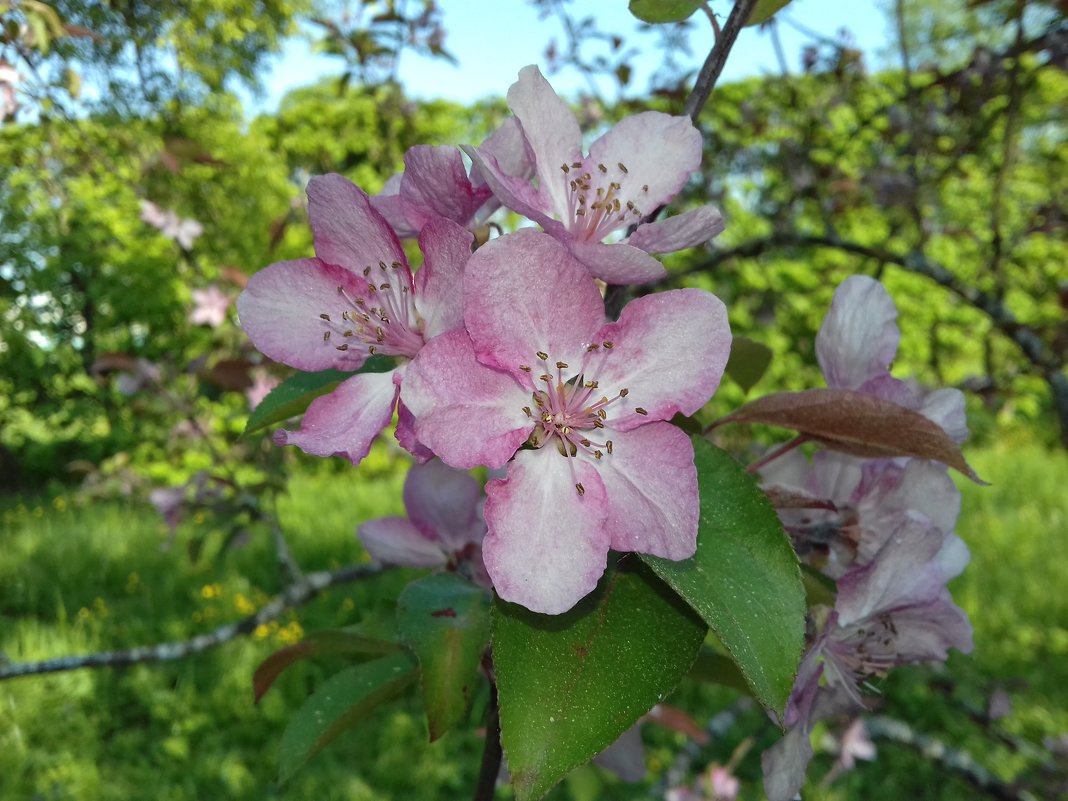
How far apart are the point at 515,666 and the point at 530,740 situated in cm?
4

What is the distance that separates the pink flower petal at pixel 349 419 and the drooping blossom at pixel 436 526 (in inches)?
8.5

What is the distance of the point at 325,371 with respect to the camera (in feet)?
2.23

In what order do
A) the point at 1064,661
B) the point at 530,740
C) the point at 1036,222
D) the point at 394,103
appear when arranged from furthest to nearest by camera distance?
the point at 1064,661, the point at 394,103, the point at 1036,222, the point at 530,740

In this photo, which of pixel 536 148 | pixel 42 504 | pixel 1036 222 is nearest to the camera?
pixel 536 148

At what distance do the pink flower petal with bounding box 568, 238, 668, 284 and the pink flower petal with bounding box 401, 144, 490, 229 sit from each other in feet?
0.29

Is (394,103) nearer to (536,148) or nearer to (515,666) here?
(536,148)

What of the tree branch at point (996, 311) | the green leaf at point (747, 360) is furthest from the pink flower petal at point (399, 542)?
the tree branch at point (996, 311)

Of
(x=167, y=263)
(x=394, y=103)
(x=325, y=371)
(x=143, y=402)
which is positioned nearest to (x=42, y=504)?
(x=167, y=263)

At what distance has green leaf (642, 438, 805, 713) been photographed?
18.6 inches

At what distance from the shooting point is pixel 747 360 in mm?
809

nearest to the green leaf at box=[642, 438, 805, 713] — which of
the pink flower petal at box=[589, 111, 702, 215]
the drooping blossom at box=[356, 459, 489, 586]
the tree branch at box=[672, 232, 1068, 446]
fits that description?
the pink flower petal at box=[589, 111, 702, 215]

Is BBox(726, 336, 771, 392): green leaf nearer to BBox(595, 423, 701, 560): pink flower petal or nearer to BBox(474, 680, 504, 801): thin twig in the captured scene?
BBox(595, 423, 701, 560): pink flower petal

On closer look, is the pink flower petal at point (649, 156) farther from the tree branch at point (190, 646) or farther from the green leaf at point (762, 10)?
the tree branch at point (190, 646)

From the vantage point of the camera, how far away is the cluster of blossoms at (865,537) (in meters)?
0.62
